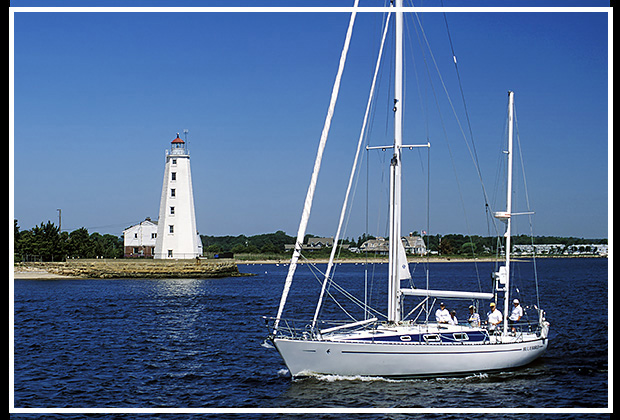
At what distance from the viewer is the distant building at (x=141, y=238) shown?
109m

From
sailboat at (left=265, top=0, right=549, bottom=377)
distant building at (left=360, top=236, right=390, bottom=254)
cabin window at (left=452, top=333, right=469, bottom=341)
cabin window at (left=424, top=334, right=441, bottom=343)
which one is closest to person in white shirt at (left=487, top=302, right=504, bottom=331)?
sailboat at (left=265, top=0, right=549, bottom=377)

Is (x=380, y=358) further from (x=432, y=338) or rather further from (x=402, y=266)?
(x=402, y=266)

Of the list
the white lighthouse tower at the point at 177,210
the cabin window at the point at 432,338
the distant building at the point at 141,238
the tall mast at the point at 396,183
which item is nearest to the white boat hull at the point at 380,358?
the cabin window at the point at 432,338

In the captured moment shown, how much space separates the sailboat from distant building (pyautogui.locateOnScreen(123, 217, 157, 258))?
89.1 metres

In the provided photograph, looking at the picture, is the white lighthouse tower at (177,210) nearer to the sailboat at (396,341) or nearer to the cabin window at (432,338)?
the sailboat at (396,341)

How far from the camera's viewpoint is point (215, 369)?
25609 millimetres

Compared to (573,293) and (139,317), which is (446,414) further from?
(573,293)

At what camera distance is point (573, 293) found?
58.8 metres

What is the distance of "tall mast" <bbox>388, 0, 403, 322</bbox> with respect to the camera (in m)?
22.9

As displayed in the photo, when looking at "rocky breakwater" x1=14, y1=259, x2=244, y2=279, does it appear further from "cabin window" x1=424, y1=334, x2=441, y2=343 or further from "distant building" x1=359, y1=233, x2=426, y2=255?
"cabin window" x1=424, y1=334, x2=441, y2=343

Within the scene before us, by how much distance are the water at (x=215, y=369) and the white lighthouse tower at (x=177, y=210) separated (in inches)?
1346
